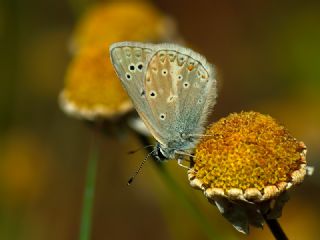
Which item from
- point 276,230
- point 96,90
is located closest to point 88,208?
point 96,90

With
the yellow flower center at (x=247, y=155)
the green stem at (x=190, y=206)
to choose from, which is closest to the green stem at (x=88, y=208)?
the green stem at (x=190, y=206)

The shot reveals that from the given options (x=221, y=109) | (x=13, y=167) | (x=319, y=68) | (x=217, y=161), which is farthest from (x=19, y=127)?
(x=217, y=161)

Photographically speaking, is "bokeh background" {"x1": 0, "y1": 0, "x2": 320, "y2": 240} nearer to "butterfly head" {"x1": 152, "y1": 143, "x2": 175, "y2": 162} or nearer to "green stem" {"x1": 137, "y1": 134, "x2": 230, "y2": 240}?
"green stem" {"x1": 137, "y1": 134, "x2": 230, "y2": 240}

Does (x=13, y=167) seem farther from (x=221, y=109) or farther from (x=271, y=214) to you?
(x=271, y=214)

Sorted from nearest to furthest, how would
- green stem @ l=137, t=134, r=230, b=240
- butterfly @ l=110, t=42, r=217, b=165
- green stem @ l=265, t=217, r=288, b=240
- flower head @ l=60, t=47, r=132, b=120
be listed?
green stem @ l=265, t=217, r=288, b=240 < butterfly @ l=110, t=42, r=217, b=165 < green stem @ l=137, t=134, r=230, b=240 < flower head @ l=60, t=47, r=132, b=120

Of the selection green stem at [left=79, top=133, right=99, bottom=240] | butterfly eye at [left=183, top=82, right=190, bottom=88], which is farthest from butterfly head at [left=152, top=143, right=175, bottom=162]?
green stem at [left=79, top=133, right=99, bottom=240]

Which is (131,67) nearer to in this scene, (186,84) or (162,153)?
(186,84)
